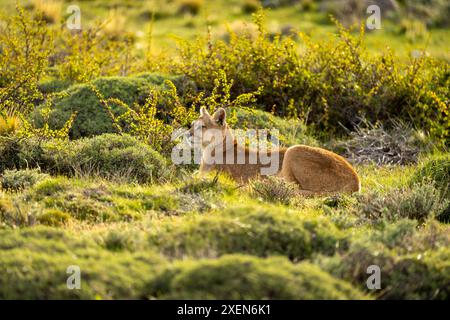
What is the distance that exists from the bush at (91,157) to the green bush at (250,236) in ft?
10.0

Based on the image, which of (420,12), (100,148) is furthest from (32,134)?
(420,12)

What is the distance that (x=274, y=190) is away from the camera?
33.7 feet

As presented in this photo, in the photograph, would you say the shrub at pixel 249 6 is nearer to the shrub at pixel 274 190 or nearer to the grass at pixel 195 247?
the shrub at pixel 274 190

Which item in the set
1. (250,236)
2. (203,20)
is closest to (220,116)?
(250,236)

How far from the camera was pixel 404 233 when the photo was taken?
27.5ft

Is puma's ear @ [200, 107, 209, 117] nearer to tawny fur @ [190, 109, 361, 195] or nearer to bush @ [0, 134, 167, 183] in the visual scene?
tawny fur @ [190, 109, 361, 195]

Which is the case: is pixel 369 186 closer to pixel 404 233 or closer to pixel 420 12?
pixel 404 233

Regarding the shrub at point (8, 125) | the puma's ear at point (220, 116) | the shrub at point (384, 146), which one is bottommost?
the shrub at point (384, 146)

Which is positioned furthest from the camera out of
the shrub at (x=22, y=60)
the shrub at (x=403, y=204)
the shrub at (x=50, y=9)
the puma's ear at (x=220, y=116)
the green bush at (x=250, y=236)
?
the shrub at (x=50, y=9)

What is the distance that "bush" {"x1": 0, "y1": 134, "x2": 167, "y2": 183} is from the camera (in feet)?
36.9

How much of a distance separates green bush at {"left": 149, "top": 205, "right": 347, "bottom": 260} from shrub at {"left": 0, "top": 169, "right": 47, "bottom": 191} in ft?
8.78

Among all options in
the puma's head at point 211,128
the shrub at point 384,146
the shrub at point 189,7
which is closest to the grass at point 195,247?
the puma's head at point 211,128

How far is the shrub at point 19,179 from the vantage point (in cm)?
1016

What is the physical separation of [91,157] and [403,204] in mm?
4471
